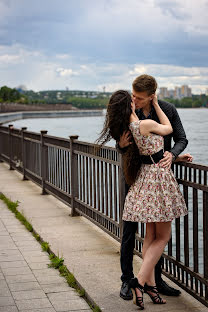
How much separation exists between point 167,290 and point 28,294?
3.95 ft

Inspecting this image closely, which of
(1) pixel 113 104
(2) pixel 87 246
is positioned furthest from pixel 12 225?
(1) pixel 113 104

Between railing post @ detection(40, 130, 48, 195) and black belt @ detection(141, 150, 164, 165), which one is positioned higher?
black belt @ detection(141, 150, 164, 165)

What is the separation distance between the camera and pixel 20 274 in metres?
5.73

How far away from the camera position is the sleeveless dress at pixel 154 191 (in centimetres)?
430

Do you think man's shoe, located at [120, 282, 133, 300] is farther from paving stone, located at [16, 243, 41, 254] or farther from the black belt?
paving stone, located at [16, 243, 41, 254]

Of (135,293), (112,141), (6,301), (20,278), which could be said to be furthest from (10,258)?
(112,141)

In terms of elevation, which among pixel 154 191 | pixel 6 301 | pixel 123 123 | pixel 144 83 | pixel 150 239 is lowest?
pixel 6 301

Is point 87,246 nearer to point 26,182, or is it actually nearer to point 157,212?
point 157,212

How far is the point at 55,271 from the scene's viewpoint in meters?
5.86

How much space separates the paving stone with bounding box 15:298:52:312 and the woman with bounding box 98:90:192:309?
80cm

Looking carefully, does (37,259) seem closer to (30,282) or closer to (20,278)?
(20,278)

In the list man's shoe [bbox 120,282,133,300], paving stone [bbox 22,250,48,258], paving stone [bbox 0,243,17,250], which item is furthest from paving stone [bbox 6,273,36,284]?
paving stone [bbox 0,243,17,250]

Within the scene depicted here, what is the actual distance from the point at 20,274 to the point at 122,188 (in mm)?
1395

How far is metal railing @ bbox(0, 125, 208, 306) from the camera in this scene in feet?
14.7
